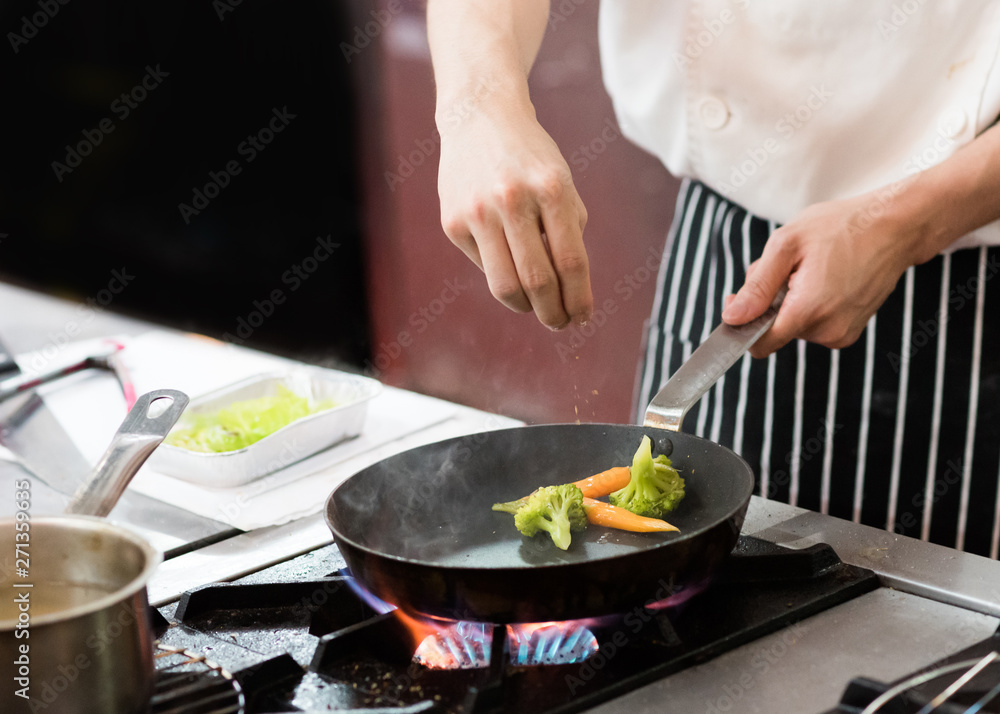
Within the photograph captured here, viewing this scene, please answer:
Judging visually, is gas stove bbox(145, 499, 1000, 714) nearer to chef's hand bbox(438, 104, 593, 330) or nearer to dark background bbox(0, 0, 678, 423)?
chef's hand bbox(438, 104, 593, 330)

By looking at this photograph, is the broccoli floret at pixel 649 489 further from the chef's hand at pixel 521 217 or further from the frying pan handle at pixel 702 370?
the chef's hand at pixel 521 217

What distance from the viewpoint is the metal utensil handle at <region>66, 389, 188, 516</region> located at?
880 millimetres

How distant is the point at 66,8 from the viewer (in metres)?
Answer: 4.51

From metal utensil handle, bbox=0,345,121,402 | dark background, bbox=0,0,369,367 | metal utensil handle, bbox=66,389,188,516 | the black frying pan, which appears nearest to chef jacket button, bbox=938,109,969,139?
the black frying pan

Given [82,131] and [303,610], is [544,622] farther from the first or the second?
[82,131]

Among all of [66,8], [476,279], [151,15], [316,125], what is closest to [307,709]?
[476,279]

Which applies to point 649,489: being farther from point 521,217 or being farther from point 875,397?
point 875,397

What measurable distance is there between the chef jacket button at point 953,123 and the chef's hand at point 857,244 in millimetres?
83

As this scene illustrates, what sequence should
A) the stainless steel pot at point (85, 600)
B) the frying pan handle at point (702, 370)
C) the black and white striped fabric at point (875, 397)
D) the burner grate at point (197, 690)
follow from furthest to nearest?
the black and white striped fabric at point (875, 397) → the frying pan handle at point (702, 370) → the burner grate at point (197, 690) → the stainless steel pot at point (85, 600)

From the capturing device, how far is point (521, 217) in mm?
1139

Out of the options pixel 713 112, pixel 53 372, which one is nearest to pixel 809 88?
pixel 713 112

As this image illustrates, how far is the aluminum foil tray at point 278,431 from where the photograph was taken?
1379mm

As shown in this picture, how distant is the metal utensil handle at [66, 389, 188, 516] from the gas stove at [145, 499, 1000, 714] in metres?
0.17

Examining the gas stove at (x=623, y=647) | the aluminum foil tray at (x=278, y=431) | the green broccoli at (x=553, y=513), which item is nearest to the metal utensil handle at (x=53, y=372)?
the aluminum foil tray at (x=278, y=431)
